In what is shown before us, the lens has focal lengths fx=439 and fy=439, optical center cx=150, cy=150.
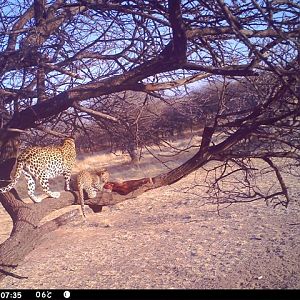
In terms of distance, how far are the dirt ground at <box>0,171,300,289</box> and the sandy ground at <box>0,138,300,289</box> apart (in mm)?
17

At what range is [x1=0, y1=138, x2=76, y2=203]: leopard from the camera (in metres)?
5.61

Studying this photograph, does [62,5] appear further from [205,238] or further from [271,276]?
[205,238]

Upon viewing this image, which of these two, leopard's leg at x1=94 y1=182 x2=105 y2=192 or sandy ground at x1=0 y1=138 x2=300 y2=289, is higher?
leopard's leg at x1=94 y1=182 x2=105 y2=192

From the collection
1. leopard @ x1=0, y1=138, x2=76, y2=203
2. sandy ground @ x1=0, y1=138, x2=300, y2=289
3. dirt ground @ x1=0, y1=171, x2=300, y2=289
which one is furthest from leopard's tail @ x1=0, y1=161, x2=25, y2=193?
dirt ground @ x1=0, y1=171, x2=300, y2=289

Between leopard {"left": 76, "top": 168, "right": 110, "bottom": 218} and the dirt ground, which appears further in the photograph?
the dirt ground

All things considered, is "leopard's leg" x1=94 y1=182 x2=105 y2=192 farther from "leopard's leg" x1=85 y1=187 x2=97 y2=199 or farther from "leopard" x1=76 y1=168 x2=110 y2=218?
"leopard's leg" x1=85 y1=187 x2=97 y2=199

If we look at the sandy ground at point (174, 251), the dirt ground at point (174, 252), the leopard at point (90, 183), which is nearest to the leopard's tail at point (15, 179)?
the leopard at point (90, 183)

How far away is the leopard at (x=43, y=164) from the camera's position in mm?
5605

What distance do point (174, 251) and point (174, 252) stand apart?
0.23ft

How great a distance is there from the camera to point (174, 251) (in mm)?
10227

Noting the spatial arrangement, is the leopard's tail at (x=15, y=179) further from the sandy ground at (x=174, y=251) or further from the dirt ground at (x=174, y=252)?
the dirt ground at (x=174, y=252)

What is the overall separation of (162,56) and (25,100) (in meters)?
2.46

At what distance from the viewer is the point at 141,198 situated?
1812cm

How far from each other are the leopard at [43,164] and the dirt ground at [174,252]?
2.24 meters
